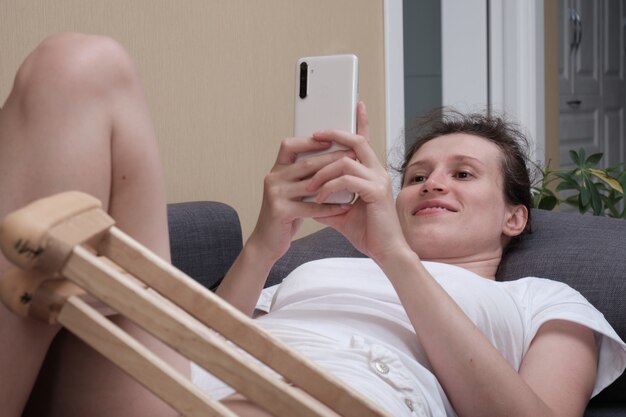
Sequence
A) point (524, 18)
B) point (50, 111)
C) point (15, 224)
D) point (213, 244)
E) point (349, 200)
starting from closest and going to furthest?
point (15, 224)
point (50, 111)
point (349, 200)
point (213, 244)
point (524, 18)

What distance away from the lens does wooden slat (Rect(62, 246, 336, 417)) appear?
69 centimetres

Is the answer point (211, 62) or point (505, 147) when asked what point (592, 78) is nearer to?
point (211, 62)

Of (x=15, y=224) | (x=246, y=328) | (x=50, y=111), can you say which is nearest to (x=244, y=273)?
(x=50, y=111)

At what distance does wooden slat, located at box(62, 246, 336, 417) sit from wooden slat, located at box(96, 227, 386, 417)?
1.0 inches

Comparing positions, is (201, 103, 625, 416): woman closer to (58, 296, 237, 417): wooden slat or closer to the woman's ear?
the woman's ear

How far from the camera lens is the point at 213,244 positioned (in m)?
1.94

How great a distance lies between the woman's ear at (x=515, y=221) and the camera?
70.7 inches

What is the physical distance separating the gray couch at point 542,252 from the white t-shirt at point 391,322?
0.14 meters

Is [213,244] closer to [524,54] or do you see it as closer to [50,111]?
[50,111]

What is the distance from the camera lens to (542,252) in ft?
5.92

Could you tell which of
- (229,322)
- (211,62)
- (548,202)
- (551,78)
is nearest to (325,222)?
(229,322)

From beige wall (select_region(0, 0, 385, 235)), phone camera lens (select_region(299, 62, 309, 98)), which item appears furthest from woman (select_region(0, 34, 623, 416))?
beige wall (select_region(0, 0, 385, 235))

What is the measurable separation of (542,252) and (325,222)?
580 mm

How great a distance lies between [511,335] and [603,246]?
43 cm
